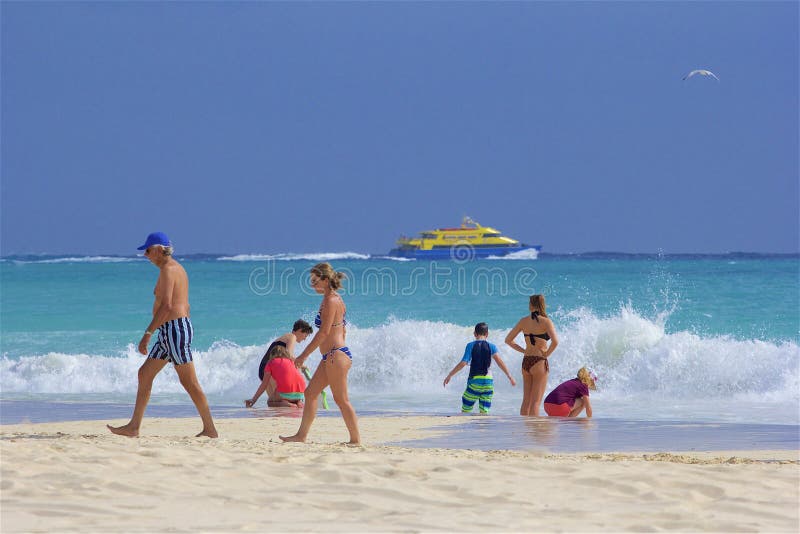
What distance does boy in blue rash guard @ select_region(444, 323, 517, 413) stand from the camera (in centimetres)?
1063

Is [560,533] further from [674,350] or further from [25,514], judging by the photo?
[674,350]

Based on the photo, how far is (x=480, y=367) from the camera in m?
10.7

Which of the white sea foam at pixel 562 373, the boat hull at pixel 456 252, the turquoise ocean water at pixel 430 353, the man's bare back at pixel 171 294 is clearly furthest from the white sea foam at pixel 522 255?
the man's bare back at pixel 171 294

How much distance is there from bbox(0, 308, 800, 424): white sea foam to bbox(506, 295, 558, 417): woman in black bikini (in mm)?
1924

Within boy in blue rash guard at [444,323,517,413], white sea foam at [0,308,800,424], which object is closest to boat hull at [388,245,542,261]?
white sea foam at [0,308,800,424]

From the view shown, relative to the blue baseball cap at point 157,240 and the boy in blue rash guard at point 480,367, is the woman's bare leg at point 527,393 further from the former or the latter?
the blue baseball cap at point 157,240

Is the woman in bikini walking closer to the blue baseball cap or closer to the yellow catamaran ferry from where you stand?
the blue baseball cap

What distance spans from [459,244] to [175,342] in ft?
268

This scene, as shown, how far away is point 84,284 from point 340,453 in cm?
4449

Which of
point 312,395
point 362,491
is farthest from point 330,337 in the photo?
point 362,491

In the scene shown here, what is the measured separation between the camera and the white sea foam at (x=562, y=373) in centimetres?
1357

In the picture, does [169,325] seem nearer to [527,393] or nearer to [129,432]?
[129,432]

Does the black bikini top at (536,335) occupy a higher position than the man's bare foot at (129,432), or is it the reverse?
the black bikini top at (536,335)

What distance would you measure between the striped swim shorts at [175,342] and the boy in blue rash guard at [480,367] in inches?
157
